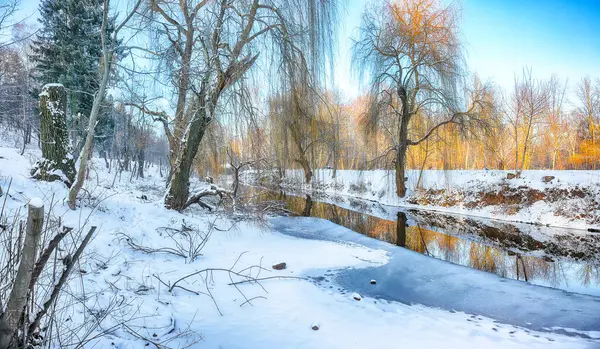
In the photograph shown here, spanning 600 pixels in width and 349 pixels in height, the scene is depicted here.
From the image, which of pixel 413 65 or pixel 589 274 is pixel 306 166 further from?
pixel 413 65

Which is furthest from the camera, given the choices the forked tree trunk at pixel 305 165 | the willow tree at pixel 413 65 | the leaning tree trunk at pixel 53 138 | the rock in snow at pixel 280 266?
the willow tree at pixel 413 65

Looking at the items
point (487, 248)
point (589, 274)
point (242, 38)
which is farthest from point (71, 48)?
point (589, 274)

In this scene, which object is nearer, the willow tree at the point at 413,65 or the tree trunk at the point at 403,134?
the willow tree at the point at 413,65

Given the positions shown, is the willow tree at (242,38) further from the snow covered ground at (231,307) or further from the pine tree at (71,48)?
the pine tree at (71,48)

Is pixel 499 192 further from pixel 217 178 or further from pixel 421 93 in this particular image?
pixel 217 178

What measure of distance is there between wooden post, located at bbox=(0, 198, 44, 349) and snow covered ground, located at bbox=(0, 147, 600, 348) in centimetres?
29

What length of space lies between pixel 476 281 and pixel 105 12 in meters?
6.85

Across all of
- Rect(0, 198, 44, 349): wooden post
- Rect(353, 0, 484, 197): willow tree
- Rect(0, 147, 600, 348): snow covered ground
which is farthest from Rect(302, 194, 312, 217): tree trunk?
Rect(0, 198, 44, 349): wooden post

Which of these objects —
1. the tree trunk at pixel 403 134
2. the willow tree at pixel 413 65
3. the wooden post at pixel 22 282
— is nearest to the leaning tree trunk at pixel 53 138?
the wooden post at pixel 22 282

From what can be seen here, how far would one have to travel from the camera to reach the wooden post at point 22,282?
1.20 metres

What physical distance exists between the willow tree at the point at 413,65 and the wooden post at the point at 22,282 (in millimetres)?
12640

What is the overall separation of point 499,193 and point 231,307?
43.3 ft

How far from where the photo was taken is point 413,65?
12.2m

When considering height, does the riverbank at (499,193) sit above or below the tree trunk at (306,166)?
below
